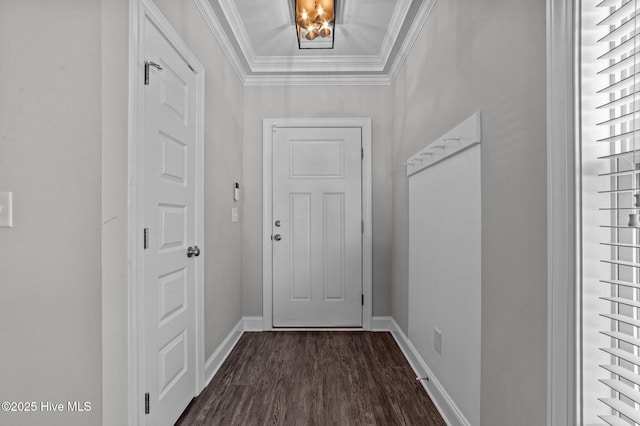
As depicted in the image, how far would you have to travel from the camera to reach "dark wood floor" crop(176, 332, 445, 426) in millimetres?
1907

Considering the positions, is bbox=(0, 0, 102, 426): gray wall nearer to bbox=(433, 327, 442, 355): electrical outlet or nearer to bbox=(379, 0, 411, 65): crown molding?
bbox=(433, 327, 442, 355): electrical outlet

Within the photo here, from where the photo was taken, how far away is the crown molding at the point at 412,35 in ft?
7.32

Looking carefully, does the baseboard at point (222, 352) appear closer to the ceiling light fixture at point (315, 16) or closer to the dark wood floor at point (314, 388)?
the dark wood floor at point (314, 388)

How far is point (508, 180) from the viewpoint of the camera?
133 cm

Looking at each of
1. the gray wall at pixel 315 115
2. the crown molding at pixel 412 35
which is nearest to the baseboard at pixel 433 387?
the gray wall at pixel 315 115

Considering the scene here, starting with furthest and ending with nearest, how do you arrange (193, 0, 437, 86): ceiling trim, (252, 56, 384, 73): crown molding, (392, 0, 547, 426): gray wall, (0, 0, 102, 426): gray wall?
(252, 56, 384, 73): crown molding < (193, 0, 437, 86): ceiling trim < (0, 0, 102, 426): gray wall < (392, 0, 547, 426): gray wall

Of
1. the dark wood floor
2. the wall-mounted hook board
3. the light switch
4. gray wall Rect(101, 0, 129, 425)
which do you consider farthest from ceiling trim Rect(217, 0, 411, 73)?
the dark wood floor

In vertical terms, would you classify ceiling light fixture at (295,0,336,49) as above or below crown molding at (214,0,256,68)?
below

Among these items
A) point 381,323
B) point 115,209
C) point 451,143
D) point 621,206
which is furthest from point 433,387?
point 115,209

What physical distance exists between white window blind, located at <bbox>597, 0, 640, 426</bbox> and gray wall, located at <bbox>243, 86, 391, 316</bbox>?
2.41 meters

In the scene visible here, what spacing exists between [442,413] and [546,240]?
130 cm

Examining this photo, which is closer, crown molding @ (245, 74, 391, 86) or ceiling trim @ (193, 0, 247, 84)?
ceiling trim @ (193, 0, 247, 84)

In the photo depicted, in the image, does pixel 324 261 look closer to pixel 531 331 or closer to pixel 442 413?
pixel 442 413

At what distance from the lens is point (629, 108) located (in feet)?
3.16
